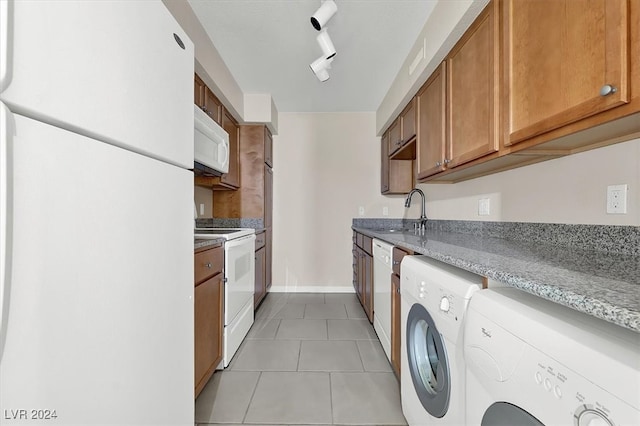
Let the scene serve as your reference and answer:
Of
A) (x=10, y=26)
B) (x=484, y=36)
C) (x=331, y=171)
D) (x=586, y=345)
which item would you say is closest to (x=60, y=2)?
(x=10, y=26)

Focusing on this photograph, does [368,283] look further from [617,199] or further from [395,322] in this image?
[617,199]

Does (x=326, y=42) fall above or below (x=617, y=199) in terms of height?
above

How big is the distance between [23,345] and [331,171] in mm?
3290

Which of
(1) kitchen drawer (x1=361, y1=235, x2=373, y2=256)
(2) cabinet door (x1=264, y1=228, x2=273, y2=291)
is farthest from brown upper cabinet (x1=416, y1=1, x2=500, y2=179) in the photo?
(2) cabinet door (x1=264, y1=228, x2=273, y2=291)

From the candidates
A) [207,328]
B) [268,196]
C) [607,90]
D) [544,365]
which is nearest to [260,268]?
[268,196]

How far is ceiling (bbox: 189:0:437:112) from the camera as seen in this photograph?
1.71 meters

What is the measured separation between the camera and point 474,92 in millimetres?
1433

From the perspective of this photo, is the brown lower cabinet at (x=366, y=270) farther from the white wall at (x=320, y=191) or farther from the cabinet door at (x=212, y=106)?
the cabinet door at (x=212, y=106)

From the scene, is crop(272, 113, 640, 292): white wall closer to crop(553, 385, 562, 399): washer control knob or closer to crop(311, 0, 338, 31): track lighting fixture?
crop(311, 0, 338, 31): track lighting fixture

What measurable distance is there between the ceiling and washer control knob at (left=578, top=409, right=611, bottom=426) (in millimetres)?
2048

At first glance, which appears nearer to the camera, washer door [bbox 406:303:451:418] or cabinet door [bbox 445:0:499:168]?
washer door [bbox 406:303:451:418]

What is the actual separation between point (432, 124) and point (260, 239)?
6.61 ft

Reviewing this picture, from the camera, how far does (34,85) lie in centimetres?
45

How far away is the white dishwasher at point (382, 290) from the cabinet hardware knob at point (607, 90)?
3.73ft
